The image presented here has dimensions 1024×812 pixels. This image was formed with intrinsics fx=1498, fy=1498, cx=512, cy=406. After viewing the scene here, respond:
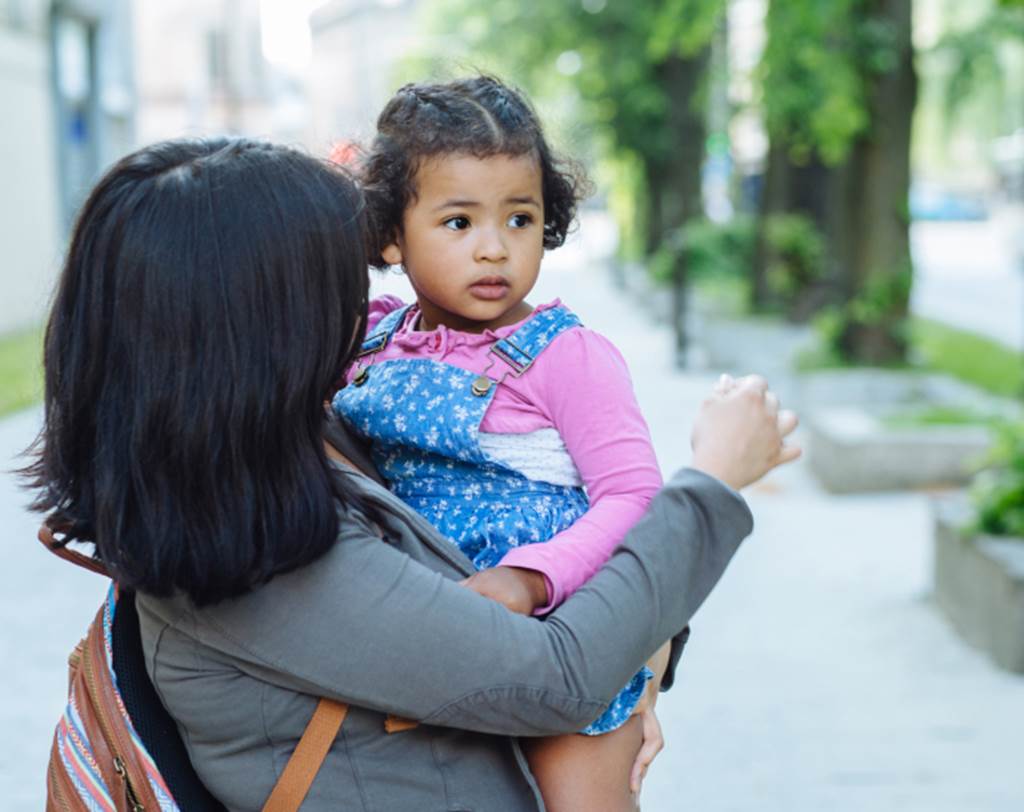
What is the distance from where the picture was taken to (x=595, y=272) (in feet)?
117

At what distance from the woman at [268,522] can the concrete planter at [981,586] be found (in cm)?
401

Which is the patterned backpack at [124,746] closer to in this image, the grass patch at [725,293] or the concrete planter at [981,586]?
the concrete planter at [981,586]

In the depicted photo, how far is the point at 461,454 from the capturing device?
193 centimetres

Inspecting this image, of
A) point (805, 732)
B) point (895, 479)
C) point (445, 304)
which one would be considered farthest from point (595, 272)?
point (445, 304)

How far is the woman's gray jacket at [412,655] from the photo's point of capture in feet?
5.27

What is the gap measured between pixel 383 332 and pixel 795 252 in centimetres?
1449

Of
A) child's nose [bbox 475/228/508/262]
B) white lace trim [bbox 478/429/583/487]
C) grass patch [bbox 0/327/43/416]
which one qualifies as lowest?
grass patch [bbox 0/327/43/416]

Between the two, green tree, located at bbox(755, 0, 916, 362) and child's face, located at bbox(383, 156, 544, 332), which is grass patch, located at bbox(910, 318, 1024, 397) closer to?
green tree, located at bbox(755, 0, 916, 362)

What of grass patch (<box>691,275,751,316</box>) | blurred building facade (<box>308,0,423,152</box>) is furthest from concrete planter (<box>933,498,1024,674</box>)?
blurred building facade (<box>308,0,423,152</box>)

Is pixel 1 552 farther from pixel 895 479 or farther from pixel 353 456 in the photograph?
pixel 353 456

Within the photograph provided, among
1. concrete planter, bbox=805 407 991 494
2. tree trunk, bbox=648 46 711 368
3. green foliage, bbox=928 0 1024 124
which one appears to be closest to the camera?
concrete planter, bbox=805 407 991 494

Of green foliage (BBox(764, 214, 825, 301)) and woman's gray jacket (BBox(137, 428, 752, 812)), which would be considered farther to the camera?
green foliage (BBox(764, 214, 825, 301))

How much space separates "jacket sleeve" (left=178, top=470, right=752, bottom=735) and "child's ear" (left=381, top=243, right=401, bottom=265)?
57cm

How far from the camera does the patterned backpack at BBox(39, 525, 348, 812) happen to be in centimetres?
167
